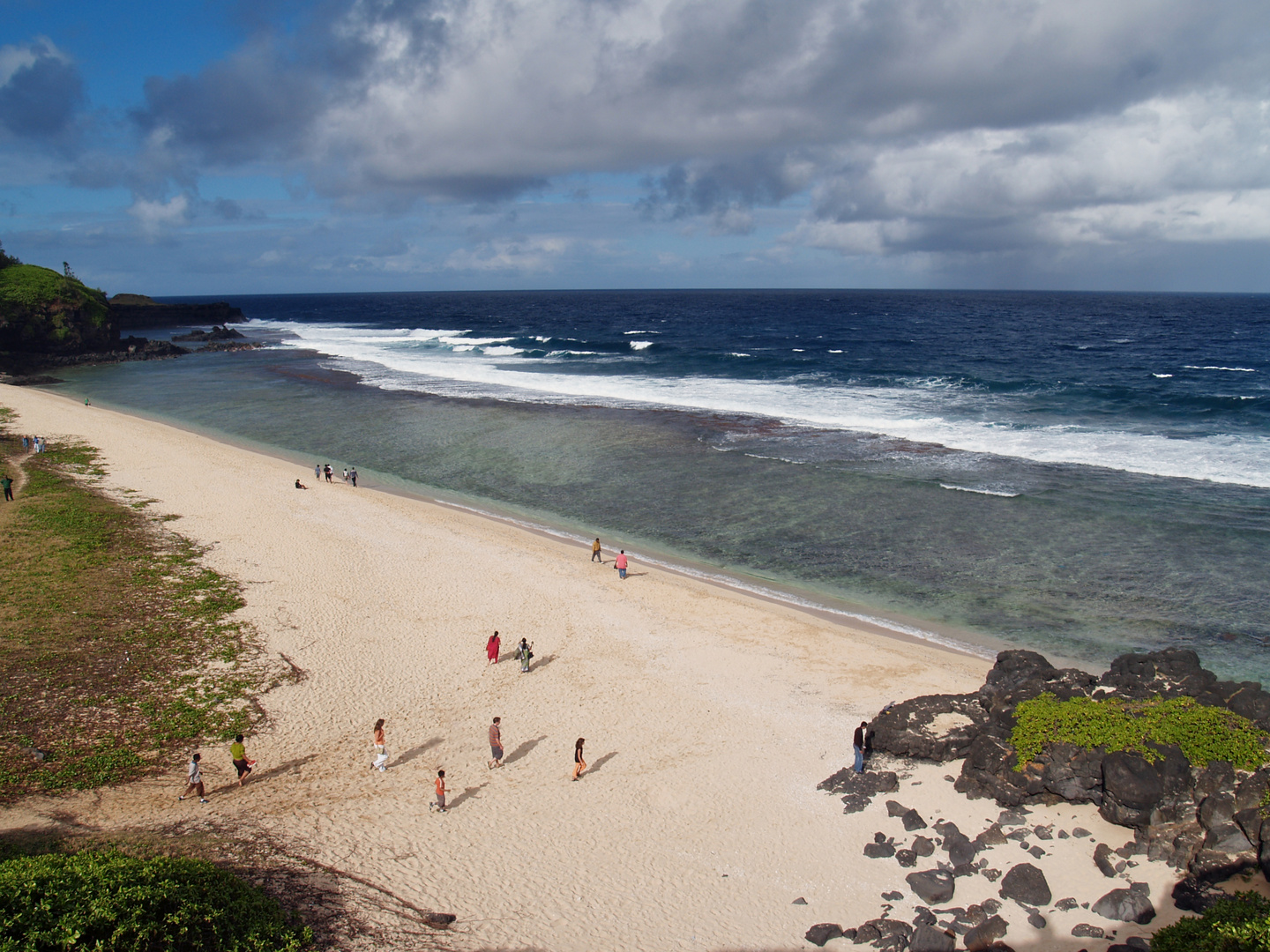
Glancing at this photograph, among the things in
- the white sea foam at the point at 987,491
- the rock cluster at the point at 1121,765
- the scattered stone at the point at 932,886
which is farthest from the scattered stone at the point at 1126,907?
the white sea foam at the point at 987,491

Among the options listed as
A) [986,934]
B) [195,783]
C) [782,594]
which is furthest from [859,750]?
[195,783]

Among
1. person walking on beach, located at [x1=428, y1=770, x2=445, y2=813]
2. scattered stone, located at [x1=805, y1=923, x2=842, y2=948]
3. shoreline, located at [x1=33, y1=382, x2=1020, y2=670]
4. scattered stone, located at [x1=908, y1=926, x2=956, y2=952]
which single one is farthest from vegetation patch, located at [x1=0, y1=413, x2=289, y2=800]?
scattered stone, located at [x1=908, y1=926, x2=956, y2=952]

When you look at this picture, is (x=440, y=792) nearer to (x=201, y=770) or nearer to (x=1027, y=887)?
(x=201, y=770)

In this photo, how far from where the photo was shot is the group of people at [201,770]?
506 inches

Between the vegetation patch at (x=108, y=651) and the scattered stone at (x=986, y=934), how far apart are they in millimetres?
13698

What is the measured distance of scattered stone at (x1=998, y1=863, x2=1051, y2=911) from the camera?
34.4ft

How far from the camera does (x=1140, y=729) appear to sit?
39.2ft

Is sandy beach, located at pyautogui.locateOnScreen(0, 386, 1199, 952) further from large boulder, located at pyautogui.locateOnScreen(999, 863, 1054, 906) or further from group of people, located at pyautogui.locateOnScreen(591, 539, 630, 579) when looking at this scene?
group of people, located at pyautogui.locateOnScreen(591, 539, 630, 579)

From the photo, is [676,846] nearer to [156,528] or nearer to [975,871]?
[975,871]

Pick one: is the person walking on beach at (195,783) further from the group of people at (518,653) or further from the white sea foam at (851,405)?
the white sea foam at (851,405)

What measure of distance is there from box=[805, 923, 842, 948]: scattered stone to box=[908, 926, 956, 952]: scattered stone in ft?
3.14

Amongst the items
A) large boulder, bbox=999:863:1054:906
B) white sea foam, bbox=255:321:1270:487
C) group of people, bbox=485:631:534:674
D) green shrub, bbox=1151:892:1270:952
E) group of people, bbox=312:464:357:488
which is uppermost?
white sea foam, bbox=255:321:1270:487

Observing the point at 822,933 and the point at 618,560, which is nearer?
the point at 822,933

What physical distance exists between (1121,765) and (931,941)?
4.35m
